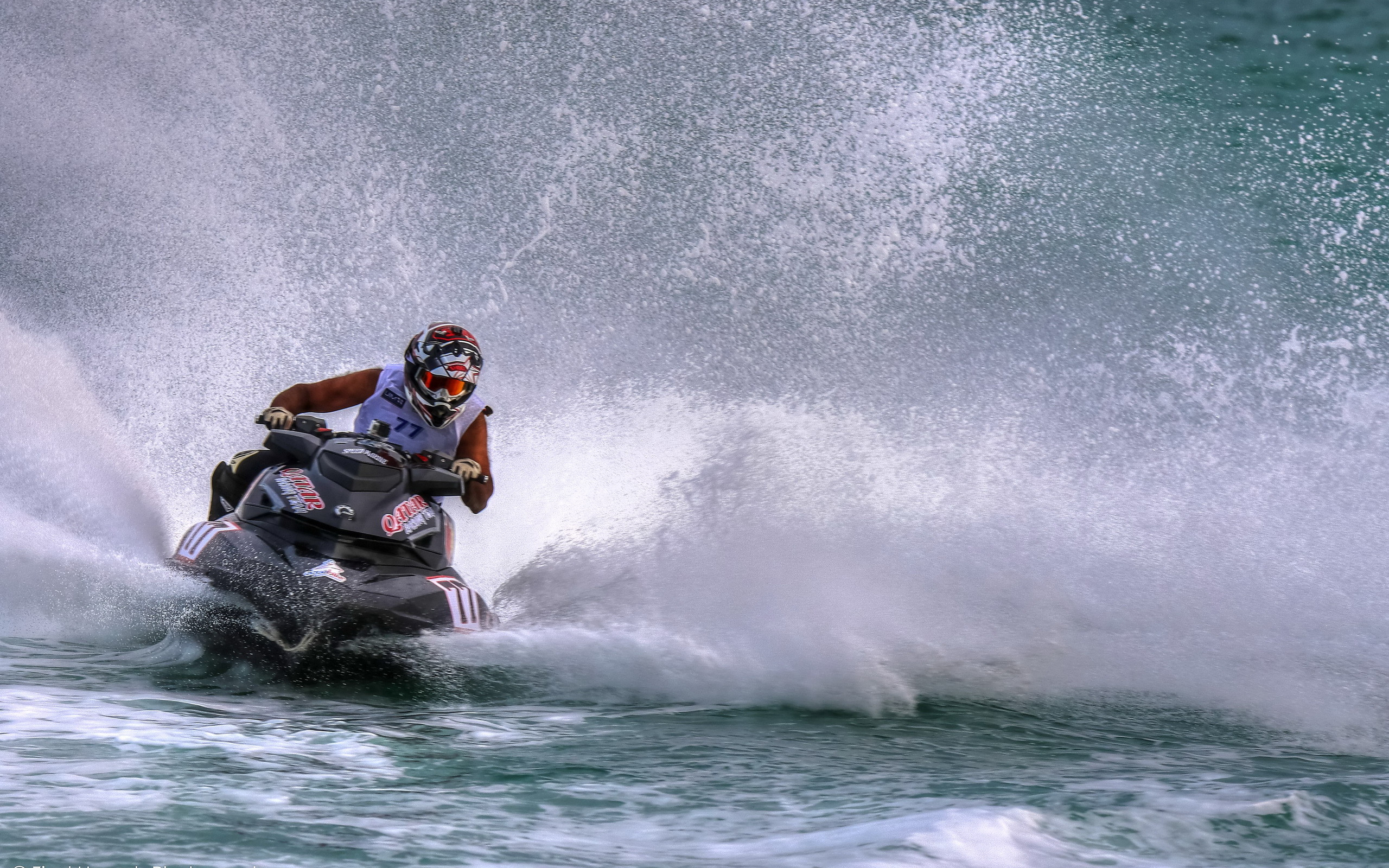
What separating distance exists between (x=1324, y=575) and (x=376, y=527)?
3988mm

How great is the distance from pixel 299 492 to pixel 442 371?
37.7 inches

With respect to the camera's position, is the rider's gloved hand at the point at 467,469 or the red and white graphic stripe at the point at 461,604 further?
the rider's gloved hand at the point at 467,469

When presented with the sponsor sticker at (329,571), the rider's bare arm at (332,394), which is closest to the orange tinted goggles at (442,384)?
the rider's bare arm at (332,394)

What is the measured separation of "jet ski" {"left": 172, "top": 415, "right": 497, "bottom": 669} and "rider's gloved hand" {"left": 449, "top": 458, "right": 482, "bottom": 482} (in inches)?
4.2

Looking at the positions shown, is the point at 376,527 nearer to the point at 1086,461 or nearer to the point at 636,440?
the point at 636,440

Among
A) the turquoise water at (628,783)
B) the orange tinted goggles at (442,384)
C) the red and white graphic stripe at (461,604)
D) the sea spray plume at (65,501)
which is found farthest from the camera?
the orange tinted goggles at (442,384)

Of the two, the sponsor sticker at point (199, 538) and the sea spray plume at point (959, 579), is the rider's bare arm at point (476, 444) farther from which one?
the sponsor sticker at point (199, 538)

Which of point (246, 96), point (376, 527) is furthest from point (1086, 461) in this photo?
point (246, 96)

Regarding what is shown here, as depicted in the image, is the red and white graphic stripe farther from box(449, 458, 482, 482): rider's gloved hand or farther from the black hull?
box(449, 458, 482, 482): rider's gloved hand

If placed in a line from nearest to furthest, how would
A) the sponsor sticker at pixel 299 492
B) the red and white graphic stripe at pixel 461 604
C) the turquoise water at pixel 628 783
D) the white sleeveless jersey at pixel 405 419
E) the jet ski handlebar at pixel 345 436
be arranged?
1. the turquoise water at pixel 628 783
2. the red and white graphic stripe at pixel 461 604
3. the sponsor sticker at pixel 299 492
4. the jet ski handlebar at pixel 345 436
5. the white sleeveless jersey at pixel 405 419

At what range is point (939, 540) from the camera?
5.92m

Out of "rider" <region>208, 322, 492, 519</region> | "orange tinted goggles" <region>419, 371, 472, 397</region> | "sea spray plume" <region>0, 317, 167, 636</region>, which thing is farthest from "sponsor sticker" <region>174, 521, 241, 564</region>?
"orange tinted goggles" <region>419, 371, 472, 397</region>

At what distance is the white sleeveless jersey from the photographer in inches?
236

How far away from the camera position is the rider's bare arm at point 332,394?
612 cm
